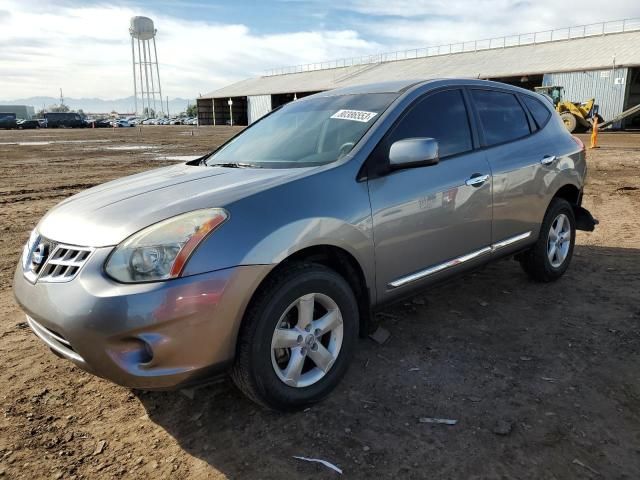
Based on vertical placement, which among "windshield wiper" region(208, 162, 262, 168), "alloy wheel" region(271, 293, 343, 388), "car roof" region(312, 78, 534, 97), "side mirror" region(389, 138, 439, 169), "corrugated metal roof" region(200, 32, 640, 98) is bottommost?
"alloy wheel" region(271, 293, 343, 388)

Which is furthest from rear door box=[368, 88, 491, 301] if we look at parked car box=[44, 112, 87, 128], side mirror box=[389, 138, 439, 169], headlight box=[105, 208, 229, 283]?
parked car box=[44, 112, 87, 128]

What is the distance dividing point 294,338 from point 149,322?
2.52ft

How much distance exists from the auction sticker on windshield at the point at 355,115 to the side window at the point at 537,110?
6.23 ft

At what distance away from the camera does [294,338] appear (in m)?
2.67

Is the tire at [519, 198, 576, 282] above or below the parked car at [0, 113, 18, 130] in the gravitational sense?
below

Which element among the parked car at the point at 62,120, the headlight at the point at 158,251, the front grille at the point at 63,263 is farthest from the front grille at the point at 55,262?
the parked car at the point at 62,120

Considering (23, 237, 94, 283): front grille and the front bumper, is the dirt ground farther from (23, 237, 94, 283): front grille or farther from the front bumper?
(23, 237, 94, 283): front grille

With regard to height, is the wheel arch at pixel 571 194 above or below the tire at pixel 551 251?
above

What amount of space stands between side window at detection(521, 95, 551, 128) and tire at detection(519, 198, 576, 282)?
0.71 m

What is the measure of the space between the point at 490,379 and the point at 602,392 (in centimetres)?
60

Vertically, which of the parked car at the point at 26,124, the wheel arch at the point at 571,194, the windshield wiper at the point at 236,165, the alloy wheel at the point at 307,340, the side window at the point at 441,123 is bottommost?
the alloy wheel at the point at 307,340

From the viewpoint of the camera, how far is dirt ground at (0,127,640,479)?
240cm

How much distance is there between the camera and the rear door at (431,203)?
3055 mm

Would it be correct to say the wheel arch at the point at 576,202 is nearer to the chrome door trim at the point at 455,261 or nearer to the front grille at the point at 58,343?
the chrome door trim at the point at 455,261
